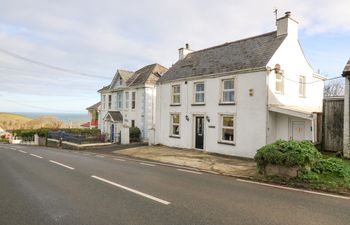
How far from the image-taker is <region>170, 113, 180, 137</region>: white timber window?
22734mm

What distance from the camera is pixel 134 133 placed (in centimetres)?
2956

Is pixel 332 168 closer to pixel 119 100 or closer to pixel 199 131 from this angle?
pixel 199 131

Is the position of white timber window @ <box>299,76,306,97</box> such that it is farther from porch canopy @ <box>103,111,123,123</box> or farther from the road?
porch canopy @ <box>103,111,123,123</box>

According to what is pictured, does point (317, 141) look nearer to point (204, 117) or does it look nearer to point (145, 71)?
point (204, 117)

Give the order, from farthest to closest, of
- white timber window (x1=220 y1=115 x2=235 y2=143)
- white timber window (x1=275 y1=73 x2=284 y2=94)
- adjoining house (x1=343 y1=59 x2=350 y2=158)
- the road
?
1. white timber window (x1=220 y1=115 x2=235 y2=143)
2. white timber window (x1=275 y1=73 x2=284 y2=94)
3. adjoining house (x1=343 y1=59 x2=350 y2=158)
4. the road

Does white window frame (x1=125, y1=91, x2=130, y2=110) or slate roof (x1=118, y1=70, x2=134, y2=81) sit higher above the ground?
slate roof (x1=118, y1=70, x2=134, y2=81)

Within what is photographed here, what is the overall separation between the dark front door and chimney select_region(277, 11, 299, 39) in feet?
25.5

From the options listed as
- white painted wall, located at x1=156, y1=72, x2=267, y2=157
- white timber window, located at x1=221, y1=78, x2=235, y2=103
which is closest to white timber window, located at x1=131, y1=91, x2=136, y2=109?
white painted wall, located at x1=156, y1=72, x2=267, y2=157

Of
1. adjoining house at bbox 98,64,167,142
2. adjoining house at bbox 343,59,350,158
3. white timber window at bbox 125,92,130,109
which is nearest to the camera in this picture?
adjoining house at bbox 343,59,350,158

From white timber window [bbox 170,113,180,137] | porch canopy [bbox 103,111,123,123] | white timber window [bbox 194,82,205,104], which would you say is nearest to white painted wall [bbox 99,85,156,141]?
porch canopy [bbox 103,111,123,123]

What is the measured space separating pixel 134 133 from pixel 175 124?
313 inches

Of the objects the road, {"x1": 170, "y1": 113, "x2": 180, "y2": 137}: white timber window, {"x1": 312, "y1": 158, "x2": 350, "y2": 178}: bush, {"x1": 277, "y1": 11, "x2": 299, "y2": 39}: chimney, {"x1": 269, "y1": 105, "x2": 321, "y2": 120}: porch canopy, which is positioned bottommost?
the road

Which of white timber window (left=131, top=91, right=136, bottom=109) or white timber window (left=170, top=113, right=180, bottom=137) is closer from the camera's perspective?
white timber window (left=170, top=113, right=180, bottom=137)

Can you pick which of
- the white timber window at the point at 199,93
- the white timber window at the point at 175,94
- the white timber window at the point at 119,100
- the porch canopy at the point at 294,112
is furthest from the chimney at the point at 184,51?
the porch canopy at the point at 294,112
